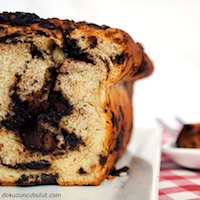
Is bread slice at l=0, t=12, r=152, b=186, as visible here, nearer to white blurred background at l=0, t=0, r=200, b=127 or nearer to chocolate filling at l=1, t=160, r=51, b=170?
chocolate filling at l=1, t=160, r=51, b=170

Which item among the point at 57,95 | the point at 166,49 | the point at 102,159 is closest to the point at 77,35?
the point at 57,95

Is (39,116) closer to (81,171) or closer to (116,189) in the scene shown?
(81,171)

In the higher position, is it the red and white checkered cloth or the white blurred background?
the white blurred background

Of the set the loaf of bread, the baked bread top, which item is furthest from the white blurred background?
the baked bread top

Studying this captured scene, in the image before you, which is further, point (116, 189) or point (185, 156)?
point (185, 156)

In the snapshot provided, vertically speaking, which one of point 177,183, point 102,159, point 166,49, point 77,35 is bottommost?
point 177,183

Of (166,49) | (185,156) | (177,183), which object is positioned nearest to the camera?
(177,183)

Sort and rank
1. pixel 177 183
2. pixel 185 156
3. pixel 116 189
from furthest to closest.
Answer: pixel 185 156, pixel 177 183, pixel 116 189
